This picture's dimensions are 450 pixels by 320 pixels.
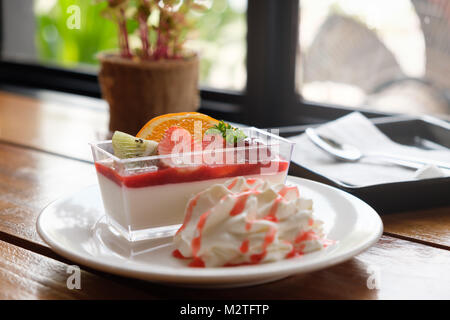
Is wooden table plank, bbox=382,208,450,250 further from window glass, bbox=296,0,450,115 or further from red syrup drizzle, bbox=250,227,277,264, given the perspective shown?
window glass, bbox=296,0,450,115

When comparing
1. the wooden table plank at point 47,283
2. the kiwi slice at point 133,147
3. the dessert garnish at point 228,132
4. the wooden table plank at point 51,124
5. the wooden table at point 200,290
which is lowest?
the wooden table plank at point 47,283

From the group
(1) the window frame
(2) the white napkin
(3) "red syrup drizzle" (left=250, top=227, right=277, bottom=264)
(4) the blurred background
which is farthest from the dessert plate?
(1) the window frame

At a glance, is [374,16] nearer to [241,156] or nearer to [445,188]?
[445,188]

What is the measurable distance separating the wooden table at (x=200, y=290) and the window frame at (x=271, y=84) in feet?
2.14

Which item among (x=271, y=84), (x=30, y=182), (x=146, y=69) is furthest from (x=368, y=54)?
(x=30, y=182)

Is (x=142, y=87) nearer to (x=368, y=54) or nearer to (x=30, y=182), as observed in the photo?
(x=30, y=182)

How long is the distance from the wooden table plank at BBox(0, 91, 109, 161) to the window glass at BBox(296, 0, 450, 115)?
0.59 m

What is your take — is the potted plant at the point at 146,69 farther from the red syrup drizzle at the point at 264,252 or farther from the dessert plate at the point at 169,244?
the red syrup drizzle at the point at 264,252

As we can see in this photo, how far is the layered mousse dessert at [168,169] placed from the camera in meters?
0.69

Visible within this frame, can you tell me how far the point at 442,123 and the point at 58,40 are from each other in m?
1.81

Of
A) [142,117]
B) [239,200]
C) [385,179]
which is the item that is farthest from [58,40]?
[239,200]

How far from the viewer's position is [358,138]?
1.12 meters

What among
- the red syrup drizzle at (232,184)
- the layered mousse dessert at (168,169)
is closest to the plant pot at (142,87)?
the layered mousse dessert at (168,169)

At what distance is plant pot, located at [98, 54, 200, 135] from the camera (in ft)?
4.29
